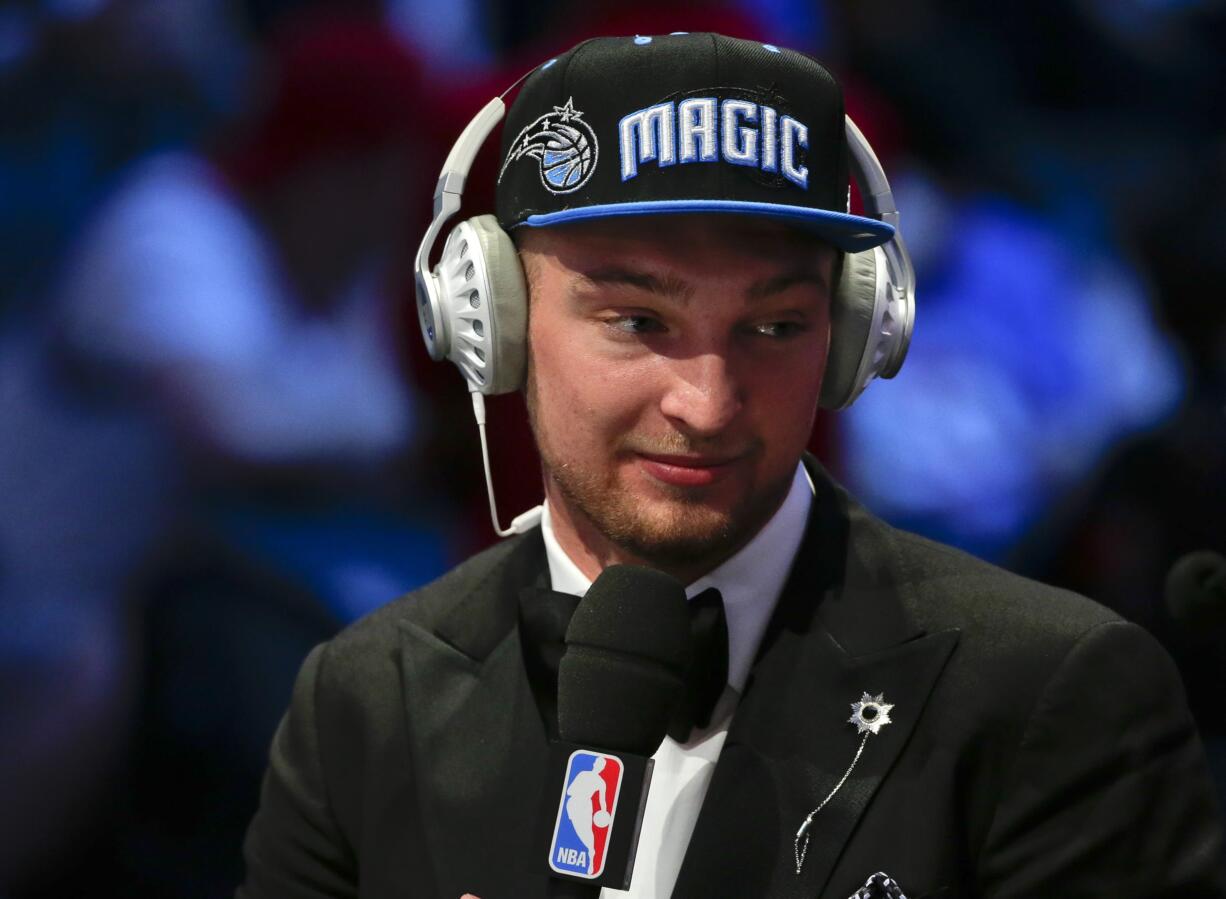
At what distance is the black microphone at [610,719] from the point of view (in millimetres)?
1410

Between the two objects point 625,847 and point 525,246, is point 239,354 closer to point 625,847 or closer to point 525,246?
point 525,246

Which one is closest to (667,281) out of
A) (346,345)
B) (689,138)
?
(689,138)

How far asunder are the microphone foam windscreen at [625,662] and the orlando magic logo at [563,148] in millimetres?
556

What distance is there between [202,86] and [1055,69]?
61.8 inches

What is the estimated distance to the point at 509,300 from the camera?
199 cm

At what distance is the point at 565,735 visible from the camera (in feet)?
4.93

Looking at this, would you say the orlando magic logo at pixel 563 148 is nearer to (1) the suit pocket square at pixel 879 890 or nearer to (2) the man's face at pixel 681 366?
(2) the man's face at pixel 681 366

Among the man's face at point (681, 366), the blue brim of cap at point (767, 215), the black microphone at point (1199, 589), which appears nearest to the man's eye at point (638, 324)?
the man's face at point (681, 366)

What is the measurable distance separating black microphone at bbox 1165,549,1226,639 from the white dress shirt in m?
0.56

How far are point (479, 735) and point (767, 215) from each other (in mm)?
798

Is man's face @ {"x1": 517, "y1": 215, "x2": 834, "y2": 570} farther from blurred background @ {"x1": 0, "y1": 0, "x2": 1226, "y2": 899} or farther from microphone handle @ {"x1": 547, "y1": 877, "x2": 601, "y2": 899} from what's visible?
blurred background @ {"x1": 0, "y1": 0, "x2": 1226, "y2": 899}

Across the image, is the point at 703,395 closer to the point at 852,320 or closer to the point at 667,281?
the point at 667,281

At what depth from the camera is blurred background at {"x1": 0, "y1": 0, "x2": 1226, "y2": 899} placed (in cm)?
274

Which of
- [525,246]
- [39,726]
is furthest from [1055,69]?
[39,726]
